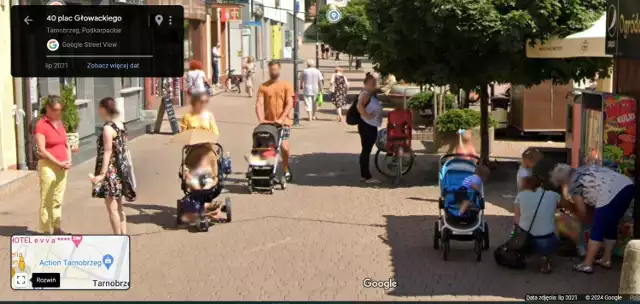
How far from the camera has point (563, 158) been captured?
36.4 feet

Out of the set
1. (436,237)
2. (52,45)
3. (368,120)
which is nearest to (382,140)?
(368,120)

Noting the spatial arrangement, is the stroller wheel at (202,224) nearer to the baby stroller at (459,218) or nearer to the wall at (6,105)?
the baby stroller at (459,218)

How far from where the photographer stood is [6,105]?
531 inches

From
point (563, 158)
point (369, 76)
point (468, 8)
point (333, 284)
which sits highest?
point (468, 8)

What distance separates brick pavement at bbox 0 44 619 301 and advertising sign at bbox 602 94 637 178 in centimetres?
100

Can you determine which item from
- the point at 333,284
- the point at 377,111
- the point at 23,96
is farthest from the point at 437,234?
the point at 23,96

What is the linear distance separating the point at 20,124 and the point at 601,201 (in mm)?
9032

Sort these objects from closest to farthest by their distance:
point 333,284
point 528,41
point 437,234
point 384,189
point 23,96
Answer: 1. point 333,284
2. point 437,234
3. point 528,41
4. point 384,189
5. point 23,96

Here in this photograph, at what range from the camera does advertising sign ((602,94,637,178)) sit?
8.12 metres

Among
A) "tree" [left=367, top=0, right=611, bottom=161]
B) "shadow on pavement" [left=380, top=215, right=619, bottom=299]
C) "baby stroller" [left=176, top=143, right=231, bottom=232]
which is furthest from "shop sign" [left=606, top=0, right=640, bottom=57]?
"baby stroller" [left=176, top=143, right=231, bottom=232]

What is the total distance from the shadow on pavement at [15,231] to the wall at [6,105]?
3.46 metres

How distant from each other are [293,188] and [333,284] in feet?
17.3

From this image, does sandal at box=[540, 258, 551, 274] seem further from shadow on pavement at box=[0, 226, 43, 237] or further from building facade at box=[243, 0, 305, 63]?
building facade at box=[243, 0, 305, 63]

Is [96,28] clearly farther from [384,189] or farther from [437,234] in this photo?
[384,189]
